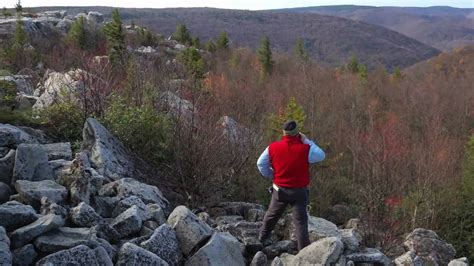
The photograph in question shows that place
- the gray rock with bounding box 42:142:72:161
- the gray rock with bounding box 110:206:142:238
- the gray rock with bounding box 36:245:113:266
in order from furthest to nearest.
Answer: the gray rock with bounding box 42:142:72:161 → the gray rock with bounding box 110:206:142:238 → the gray rock with bounding box 36:245:113:266

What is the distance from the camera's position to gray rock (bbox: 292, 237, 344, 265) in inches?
237

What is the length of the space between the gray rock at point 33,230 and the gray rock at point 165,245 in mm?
930

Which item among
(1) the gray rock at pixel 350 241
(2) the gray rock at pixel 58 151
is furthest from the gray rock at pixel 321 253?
(2) the gray rock at pixel 58 151

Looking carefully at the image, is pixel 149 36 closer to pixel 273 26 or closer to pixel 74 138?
pixel 74 138

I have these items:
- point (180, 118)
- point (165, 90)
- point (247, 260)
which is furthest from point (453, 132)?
point (247, 260)

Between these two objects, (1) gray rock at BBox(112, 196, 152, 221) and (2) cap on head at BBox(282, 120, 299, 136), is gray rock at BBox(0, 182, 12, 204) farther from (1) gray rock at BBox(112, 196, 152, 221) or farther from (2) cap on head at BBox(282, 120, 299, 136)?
(2) cap on head at BBox(282, 120, 299, 136)

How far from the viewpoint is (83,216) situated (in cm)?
559

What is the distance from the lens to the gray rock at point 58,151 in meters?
7.81

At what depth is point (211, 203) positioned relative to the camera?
8.90 m

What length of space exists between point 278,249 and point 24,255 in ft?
10.2

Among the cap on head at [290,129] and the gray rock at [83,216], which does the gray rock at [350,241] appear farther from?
the gray rock at [83,216]

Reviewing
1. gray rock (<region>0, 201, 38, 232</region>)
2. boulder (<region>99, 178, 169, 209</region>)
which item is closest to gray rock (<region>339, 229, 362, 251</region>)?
boulder (<region>99, 178, 169, 209</region>)

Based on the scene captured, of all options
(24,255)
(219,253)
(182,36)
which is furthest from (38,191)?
(182,36)

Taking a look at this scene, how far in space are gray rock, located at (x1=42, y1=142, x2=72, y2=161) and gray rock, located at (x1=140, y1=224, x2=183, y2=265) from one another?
275 centimetres
